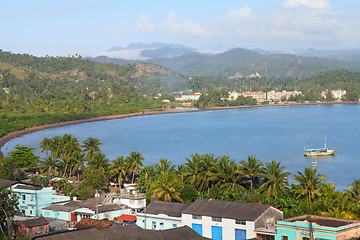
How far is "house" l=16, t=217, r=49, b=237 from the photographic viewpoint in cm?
2448

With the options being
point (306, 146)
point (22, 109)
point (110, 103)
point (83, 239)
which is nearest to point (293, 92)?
point (110, 103)

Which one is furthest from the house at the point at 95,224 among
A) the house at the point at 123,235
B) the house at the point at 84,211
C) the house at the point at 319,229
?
the house at the point at 319,229

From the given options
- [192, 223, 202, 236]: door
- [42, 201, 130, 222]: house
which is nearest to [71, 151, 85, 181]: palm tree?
[42, 201, 130, 222]: house

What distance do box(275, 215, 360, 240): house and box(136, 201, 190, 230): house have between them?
5.91m

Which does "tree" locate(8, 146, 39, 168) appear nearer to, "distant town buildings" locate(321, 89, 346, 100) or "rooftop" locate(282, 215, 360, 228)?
"rooftop" locate(282, 215, 360, 228)

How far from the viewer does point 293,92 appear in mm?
173750

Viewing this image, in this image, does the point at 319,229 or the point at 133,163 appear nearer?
the point at 319,229

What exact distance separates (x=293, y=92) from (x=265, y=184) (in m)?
148

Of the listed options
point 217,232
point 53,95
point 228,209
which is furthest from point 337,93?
point 217,232

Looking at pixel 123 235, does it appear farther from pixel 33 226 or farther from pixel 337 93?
pixel 337 93

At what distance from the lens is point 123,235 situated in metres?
20.8

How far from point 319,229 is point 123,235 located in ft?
23.4

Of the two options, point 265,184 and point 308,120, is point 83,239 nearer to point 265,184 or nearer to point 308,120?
point 265,184

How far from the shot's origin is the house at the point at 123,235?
18.2m
